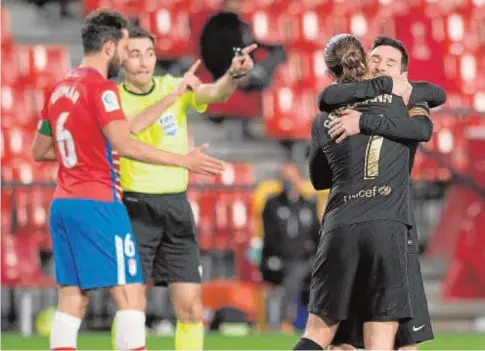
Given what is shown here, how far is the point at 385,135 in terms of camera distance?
19.2 ft

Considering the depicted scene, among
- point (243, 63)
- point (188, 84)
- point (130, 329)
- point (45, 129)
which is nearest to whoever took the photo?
point (130, 329)

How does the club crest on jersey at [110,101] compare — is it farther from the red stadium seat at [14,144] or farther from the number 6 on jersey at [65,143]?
the red stadium seat at [14,144]

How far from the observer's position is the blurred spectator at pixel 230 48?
14539 millimetres

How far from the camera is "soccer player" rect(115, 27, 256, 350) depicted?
7598 mm

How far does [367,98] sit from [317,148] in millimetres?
335

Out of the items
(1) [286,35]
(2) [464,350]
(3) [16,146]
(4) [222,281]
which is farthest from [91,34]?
(1) [286,35]

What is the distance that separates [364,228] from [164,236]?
Answer: 2.12m

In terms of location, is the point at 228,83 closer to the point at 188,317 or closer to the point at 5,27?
the point at 188,317

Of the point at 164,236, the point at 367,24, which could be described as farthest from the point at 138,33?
the point at 367,24

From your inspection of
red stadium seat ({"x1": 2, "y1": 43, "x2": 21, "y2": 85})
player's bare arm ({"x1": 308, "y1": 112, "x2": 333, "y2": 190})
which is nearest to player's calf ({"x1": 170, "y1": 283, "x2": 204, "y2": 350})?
player's bare arm ({"x1": 308, "y1": 112, "x2": 333, "y2": 190})

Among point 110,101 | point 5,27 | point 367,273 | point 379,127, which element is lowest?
point 367,273

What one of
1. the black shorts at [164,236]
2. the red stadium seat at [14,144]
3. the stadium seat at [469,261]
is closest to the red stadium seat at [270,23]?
the red stadium seat at [14,144]

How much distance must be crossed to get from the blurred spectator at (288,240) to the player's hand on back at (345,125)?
6742 millimetres

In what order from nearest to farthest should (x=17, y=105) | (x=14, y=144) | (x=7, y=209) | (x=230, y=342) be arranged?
(x=230, y=342) → (x=7, y=209) → (x=14, y=144) → (x=17, y=105)
